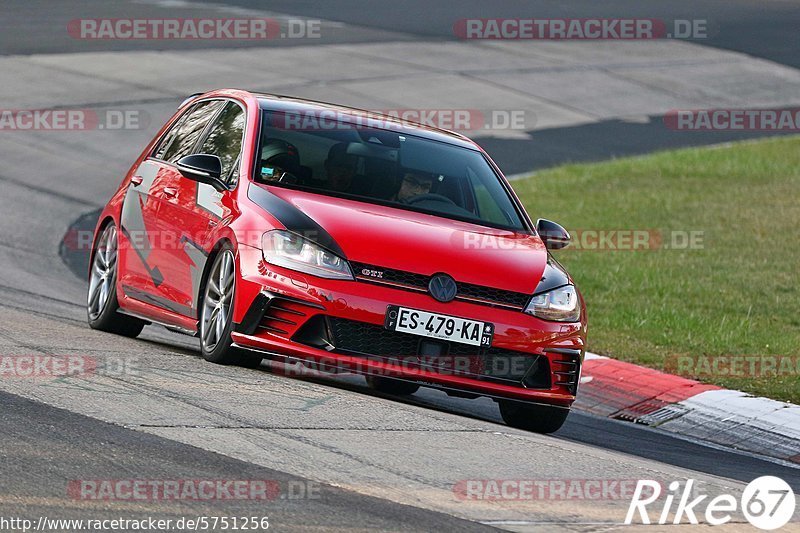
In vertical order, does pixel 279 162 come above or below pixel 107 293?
above

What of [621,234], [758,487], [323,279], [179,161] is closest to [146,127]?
[621,234]

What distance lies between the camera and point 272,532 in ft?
17.5

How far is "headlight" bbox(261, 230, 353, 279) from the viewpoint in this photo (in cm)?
803

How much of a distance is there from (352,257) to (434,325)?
564mm

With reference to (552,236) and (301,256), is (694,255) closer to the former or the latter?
(552,236)

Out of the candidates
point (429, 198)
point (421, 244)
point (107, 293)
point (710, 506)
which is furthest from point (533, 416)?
point (107, 293)

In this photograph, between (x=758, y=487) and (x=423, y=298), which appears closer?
(x=758, y=487)

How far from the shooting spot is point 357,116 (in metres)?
9.77

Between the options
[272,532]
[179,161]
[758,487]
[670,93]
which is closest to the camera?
[272,532]

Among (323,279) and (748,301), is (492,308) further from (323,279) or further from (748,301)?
(748,301)

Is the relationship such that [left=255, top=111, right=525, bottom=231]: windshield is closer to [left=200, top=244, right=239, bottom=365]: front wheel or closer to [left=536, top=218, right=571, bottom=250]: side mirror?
[left=536, top=218, right=571, bottom=250]: side mirror

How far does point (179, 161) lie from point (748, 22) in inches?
1210

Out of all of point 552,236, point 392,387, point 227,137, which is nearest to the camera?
point 552,236

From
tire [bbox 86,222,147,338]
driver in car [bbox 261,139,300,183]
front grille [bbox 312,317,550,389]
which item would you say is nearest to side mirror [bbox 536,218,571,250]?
front grille [bbox 312,317,550,389]
